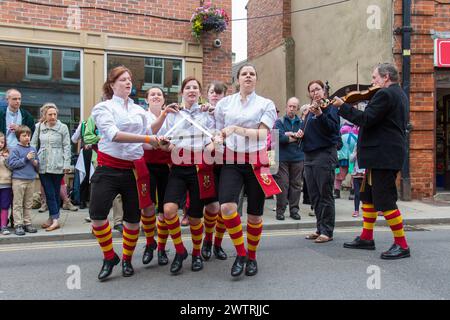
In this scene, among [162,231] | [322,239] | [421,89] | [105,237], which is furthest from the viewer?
[421,89]

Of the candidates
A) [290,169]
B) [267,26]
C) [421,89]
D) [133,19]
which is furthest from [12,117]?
[267,26]

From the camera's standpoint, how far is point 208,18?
962 centimetres

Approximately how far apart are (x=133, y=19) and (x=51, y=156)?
407 cm

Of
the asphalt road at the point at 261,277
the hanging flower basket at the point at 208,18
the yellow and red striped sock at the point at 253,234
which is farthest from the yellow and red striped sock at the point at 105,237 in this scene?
the hanging flower basket at the point at 208,18

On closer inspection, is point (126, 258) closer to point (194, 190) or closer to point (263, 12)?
point (194, 190)

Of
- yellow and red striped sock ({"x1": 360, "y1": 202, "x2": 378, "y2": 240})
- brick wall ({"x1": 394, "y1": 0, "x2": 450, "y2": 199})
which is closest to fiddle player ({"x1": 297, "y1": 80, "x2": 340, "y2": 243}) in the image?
yellow and red striped sock ({"x1": 360, "y1": 202, "x2": 378, "y2": 240})

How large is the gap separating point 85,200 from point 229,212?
5.31 meters

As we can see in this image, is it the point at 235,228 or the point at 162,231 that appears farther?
the point at 162,231

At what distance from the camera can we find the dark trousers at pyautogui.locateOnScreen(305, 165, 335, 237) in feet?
18.8

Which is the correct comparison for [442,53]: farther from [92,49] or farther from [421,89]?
[92,49]

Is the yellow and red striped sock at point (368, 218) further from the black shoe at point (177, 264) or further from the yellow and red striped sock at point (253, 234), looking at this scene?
the black shoe at point (177, 264)

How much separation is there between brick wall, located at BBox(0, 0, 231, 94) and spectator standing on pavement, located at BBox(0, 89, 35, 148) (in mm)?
2270

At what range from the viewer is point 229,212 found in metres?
4.18

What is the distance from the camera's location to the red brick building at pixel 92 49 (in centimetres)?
892
